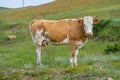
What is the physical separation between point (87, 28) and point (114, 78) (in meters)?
4.01

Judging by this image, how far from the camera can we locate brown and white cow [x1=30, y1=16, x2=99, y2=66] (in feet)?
54.4

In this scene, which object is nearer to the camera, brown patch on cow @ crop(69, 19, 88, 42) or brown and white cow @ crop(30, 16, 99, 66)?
brown and white cow @ crop(30, 16, 99, 66)

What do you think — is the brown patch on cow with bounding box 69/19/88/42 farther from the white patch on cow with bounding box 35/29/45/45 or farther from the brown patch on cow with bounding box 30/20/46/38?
the white patch on cow with bounding box 35/29/45/45

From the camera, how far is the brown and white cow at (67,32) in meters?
16.6

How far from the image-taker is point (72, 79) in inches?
522

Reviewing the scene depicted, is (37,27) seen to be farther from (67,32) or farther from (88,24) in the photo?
(88,24)

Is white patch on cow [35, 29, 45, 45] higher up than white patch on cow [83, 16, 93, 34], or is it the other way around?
white patch on cow [83, 16, 93, 34]

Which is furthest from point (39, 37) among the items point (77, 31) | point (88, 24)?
point (88, 24)

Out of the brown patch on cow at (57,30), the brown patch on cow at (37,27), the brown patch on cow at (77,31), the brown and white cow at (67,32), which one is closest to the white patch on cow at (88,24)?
the brown and white cow at (67,32)

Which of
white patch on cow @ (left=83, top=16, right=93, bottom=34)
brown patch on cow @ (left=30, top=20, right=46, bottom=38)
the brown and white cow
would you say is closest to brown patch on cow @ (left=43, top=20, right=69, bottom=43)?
the brown and white cow

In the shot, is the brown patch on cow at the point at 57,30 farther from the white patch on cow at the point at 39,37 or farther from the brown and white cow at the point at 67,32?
the white patch on cow at the point at 39,37

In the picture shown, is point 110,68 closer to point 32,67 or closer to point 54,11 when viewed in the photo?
point 32,67

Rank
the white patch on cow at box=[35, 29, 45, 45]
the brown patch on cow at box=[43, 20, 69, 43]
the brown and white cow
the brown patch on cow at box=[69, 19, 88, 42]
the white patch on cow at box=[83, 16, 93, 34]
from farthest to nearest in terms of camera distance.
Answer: the white patch on cow at box=[35, 29, 45, 45] < the brown patch on cow at box=[43, 20, 69, 43] < the brown patch on cow at box=[69, 19, 88, 42] < the brown and white cow < the white patch on cow at box=[83, 16, 93, 34]

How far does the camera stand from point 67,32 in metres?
16.8
